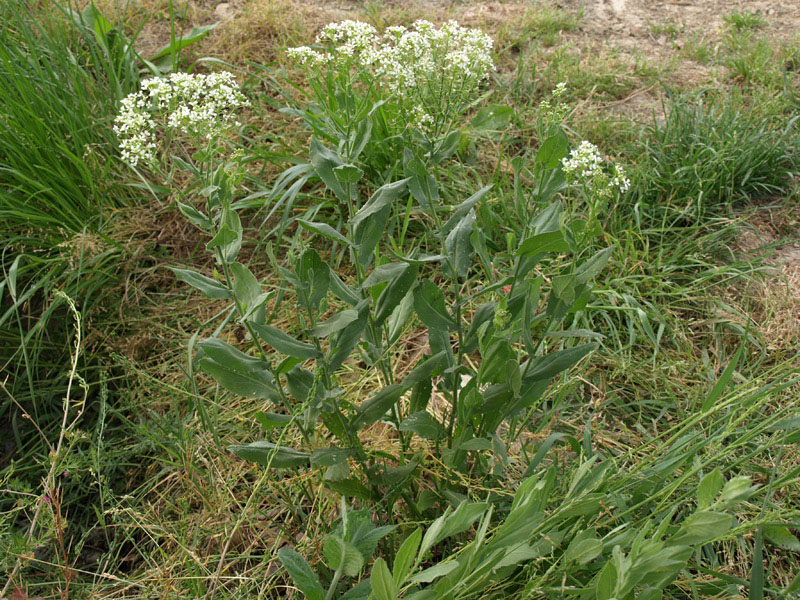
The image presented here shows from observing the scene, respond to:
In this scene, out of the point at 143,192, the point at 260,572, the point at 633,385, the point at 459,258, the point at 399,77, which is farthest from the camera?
the point at 143,192

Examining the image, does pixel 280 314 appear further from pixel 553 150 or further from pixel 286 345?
pixel 553 150

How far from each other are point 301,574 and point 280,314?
135 cm

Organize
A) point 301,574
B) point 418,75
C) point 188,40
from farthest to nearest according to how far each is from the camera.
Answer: point 188,40
point 418,75
point 301,574

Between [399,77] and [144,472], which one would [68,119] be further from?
[399,77]

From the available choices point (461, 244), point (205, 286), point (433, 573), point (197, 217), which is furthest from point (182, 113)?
point (433, 573)

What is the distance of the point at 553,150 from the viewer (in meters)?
1.26

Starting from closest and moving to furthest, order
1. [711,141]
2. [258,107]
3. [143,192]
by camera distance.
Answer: [711,141] → [143,192] → [258,107]

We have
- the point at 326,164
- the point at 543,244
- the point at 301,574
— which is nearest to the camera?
the point at 301,574

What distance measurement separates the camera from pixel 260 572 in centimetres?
165

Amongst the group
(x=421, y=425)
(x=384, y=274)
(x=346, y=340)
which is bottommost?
(x=421, y=425)

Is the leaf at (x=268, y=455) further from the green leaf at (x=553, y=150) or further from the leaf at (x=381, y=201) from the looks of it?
the green leaf at (x=553, y=150)

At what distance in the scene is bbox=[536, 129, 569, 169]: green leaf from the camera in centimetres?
123

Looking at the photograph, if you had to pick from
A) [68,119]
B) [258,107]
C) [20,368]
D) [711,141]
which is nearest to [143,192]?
[68,119]

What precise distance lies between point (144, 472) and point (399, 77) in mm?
1479
